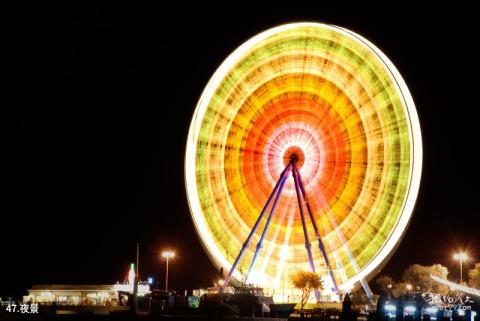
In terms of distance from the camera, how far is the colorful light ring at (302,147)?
3172 cm

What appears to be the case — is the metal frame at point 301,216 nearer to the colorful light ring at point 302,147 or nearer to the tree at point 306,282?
the colorful light ring at point 302,147

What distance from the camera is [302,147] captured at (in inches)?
1344

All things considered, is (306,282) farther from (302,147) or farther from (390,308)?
(390,308)

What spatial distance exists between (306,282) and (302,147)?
22.0 feet

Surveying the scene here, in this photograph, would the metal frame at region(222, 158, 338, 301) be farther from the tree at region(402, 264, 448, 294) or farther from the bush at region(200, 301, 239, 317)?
the tree at region(402, 264, 448, 294)

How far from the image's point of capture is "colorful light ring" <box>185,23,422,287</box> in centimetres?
3172

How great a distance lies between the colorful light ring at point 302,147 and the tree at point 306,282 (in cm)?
43

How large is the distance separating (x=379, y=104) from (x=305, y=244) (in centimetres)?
738

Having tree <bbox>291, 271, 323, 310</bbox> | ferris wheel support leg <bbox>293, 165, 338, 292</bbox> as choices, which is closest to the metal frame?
ferris wheel support leg <bbox>293, 165, 338, 292</bbox>

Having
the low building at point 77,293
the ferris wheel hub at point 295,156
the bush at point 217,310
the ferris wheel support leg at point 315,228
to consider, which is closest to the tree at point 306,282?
the ferris wheel support leg at point 315,228

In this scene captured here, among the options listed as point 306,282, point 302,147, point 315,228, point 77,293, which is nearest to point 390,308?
point 315,228

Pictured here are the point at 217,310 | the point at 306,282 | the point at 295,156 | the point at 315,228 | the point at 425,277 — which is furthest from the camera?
the point at 425,277

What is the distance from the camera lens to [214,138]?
35.3 metres

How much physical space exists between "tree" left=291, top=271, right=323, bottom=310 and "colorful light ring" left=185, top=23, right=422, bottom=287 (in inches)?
16.8
